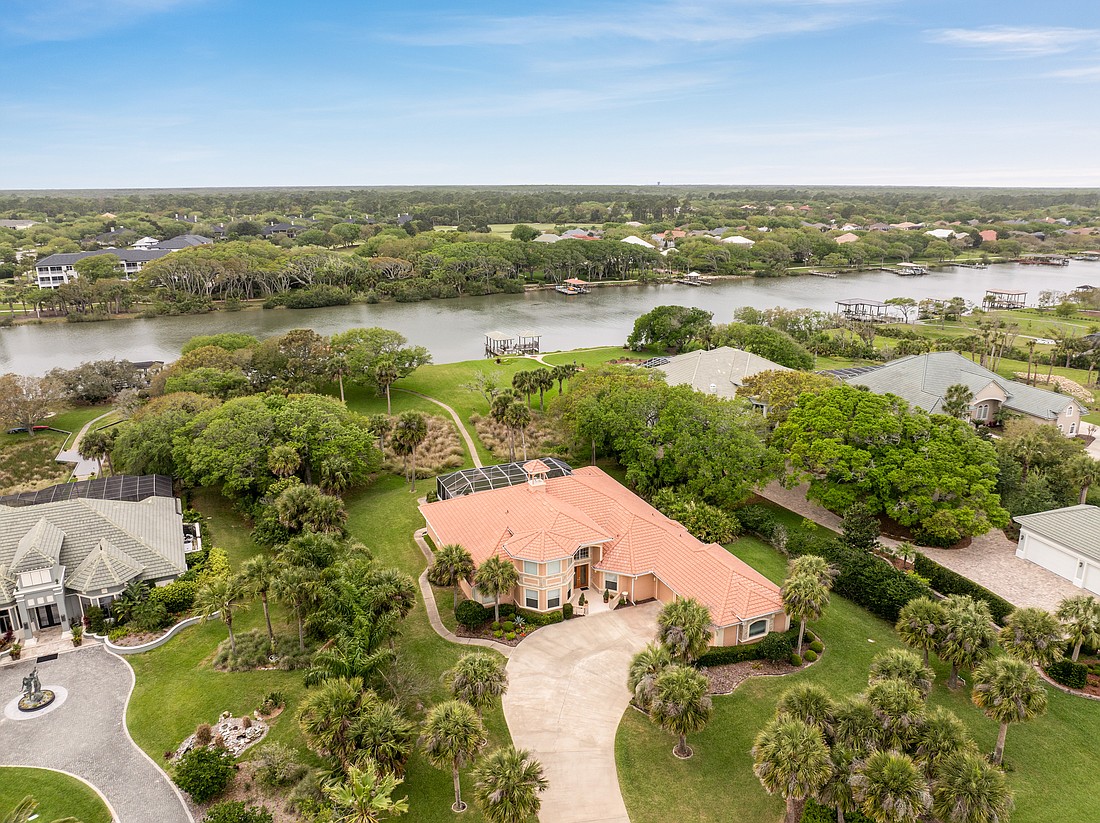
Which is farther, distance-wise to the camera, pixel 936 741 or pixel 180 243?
pixel 180 243

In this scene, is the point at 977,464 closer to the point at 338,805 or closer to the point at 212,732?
the point at 338,805

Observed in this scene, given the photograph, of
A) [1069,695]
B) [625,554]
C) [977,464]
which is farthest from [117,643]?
[977,464]

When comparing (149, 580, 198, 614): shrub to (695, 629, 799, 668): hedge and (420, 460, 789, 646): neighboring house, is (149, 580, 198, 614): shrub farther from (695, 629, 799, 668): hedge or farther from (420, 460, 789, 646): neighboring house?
(695, 629, 799, 668): hedge

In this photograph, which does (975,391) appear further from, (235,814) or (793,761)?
(235,814)

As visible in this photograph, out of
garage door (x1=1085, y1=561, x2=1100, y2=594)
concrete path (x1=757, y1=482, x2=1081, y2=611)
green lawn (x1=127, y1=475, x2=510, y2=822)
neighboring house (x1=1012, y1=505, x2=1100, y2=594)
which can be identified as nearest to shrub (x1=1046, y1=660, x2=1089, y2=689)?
concrete path (x1=757, y1=482, x2=1081, y2=611)

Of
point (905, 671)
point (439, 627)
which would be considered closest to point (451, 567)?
point (439, 627)
